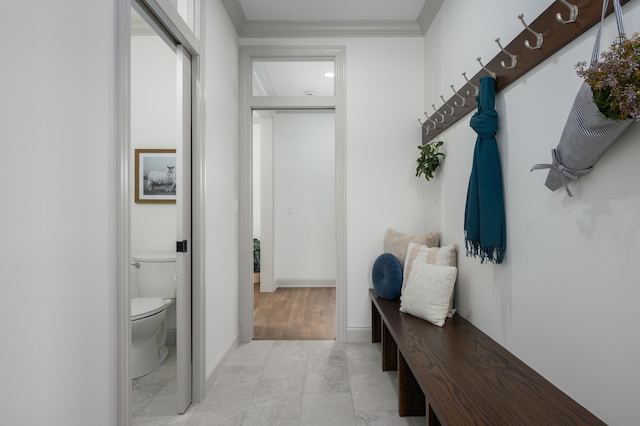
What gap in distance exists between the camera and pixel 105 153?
3.76 ft

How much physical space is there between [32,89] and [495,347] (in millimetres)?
1988

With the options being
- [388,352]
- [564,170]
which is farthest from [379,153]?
[564,170]

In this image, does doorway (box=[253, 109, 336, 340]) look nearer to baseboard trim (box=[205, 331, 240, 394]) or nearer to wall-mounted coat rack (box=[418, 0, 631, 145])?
baseboard trim (box=[205, 331, 240, 394])

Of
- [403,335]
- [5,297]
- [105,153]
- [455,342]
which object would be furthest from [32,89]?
[455,342]

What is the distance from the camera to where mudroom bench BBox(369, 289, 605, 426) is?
1.09 metres

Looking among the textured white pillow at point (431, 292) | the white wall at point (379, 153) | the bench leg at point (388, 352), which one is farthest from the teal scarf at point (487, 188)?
the white wall at point (379, 153)

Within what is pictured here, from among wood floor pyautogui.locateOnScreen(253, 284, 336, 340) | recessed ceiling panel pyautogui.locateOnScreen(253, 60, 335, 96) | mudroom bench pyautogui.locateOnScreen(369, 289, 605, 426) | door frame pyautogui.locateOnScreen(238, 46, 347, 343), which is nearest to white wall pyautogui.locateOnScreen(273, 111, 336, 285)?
wood floor pyautogui.locateOnScreen(253, 284, 336, 340)

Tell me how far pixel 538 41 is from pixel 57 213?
1.75m

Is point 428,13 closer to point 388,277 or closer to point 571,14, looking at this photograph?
point 571,14

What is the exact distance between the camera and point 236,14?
262 centimetres

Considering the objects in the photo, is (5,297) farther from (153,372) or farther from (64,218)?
(153,372)

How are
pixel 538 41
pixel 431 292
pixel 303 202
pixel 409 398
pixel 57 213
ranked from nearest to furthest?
pixel 57 213 → pixel 538 41 → pixel 409 398 → pixel 431 292 → pixel 303 202

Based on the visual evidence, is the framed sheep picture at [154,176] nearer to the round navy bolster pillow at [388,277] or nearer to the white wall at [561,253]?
the round navy bolster pillow at [388,277]

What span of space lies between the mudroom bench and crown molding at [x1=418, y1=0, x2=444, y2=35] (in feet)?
7.27
